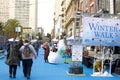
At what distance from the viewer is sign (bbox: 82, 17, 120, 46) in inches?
776

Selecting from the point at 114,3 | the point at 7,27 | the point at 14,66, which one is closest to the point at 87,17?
the point at 14,66

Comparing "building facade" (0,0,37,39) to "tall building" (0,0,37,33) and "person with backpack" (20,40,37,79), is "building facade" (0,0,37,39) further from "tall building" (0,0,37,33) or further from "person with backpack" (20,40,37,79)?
"person with backpack" (20,40,37,79)

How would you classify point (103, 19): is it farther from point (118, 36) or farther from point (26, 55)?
point (26, 55)

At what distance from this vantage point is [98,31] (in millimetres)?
19734

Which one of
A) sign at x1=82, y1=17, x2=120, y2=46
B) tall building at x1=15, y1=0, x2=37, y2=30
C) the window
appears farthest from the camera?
tall building at x1=15, y1=0, x2=37, y2=30

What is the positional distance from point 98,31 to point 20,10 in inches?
4749

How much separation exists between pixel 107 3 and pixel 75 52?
14.7 meters

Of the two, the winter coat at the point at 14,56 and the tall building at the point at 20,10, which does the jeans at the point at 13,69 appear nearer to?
the winter coat at the point at 14,56

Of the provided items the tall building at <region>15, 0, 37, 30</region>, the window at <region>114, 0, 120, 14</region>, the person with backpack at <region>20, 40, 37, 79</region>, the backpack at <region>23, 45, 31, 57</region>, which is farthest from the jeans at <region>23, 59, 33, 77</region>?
the tall building at <region>15, 0, 37, 30</region>

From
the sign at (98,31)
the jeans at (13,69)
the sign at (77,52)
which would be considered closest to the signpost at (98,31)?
the sign at (98,31)

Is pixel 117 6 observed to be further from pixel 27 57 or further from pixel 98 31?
pixel 27 57

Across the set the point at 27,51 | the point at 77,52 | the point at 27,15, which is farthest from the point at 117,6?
the point at 27,15

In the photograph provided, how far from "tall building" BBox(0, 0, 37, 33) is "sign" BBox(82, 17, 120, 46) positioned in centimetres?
6352

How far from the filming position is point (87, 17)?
19734 millimetres
